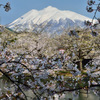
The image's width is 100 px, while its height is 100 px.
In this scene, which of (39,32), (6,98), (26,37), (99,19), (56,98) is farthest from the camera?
(39,32)

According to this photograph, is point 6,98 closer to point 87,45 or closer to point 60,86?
point 60,86

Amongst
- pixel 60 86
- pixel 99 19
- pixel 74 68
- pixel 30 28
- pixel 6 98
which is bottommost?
pixel 6 98

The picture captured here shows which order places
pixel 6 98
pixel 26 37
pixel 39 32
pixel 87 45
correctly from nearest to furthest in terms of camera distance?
pixel 6 98 < pixel 87 45 < pixel 26 37 < pixel 39 32

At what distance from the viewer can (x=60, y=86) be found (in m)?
3.12

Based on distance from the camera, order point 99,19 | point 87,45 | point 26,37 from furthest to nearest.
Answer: point 26,37 → point 87,45 → point 99,19

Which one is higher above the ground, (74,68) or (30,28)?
(30,28)

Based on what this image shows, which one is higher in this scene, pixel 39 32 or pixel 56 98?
pixel 39 32

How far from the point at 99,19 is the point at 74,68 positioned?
34.7 inches

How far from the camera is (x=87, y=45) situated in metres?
21.1

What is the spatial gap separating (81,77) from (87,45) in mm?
18341

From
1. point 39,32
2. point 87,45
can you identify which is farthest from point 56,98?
point 39,32

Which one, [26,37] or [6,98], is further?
[26,37]

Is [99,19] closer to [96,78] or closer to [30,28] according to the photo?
[96,78]

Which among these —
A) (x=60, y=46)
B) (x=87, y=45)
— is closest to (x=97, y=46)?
(x=87, y=45)
